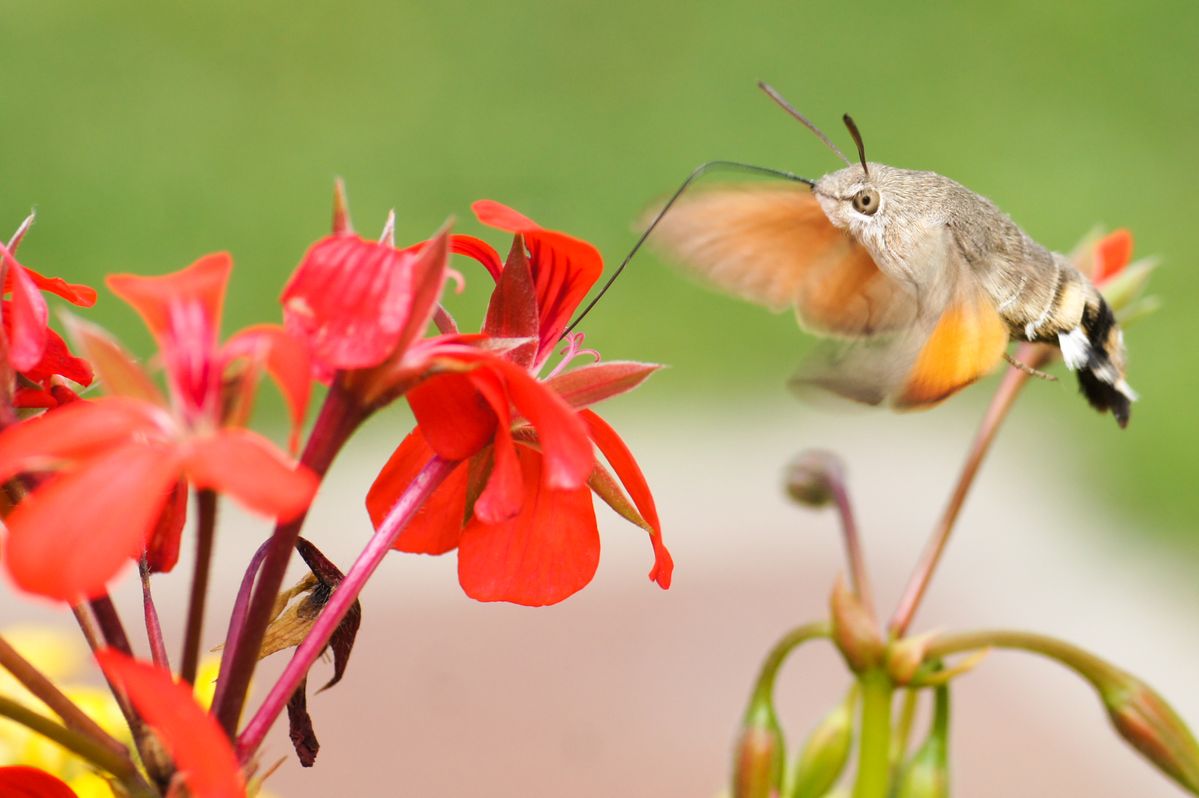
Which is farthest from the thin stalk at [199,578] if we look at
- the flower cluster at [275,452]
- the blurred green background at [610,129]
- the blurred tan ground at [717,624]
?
the blurred green background at [610,129]

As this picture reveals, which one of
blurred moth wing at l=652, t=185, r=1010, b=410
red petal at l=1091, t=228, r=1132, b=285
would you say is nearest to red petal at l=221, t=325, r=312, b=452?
blurred moth wing at l=652, t=185, r=1010, b=410

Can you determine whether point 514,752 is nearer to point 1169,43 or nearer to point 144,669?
point 144,669

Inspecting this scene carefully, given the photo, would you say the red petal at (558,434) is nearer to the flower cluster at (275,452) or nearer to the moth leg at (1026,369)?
the flower cluster at (275,452)

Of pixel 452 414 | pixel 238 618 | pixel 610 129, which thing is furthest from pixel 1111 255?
pixel 610 129

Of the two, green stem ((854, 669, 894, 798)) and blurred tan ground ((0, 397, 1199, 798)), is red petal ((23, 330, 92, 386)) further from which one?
blurred tan ground ((0, 397, 1199, 798))

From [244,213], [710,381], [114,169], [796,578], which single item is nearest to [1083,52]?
[710,381]
